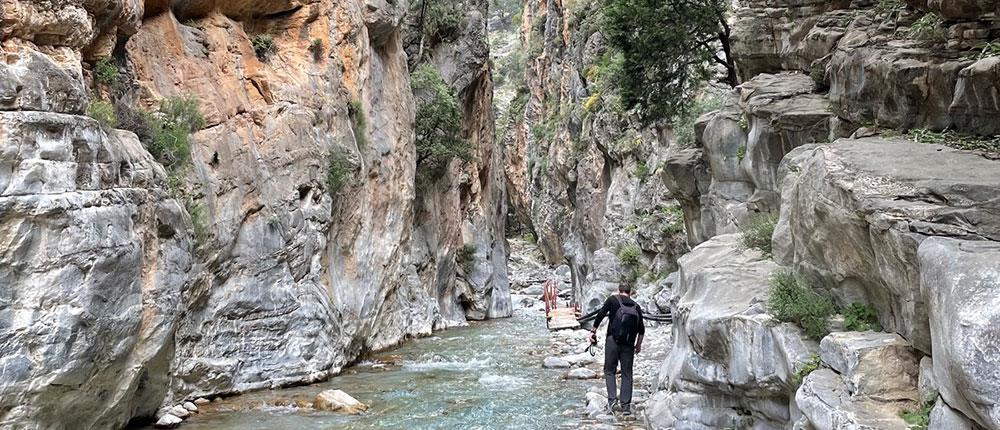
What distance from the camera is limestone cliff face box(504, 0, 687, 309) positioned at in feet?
90.5

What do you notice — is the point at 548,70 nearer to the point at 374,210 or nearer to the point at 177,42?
the point at 374,210

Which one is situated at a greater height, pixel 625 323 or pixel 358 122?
pixel 358 122

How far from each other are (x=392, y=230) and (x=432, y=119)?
25.3ft

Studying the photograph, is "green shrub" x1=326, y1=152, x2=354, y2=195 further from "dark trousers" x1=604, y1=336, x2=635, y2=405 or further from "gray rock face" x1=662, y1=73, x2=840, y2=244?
"dark trousers" x1=604, y1=336, x2=635, y2=405

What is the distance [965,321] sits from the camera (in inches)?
164

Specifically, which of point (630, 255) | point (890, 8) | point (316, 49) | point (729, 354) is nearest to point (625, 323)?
point (729, 354)

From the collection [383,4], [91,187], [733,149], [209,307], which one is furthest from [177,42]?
[733,149]

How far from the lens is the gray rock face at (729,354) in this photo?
7074 millimetres

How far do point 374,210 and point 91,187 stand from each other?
12.3 meters

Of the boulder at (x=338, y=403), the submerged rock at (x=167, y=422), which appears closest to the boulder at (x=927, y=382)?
the boulder at (x=338, y=403)

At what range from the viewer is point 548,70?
4975 cm

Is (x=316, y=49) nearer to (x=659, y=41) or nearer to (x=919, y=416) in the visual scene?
(x=659, y=41)

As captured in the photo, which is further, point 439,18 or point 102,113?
point 439,18

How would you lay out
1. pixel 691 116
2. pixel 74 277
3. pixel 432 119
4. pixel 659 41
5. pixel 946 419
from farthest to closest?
pixel 432 119
pixel 691 116
pixel 659 41
pixel 74 277
pixel 946 419
